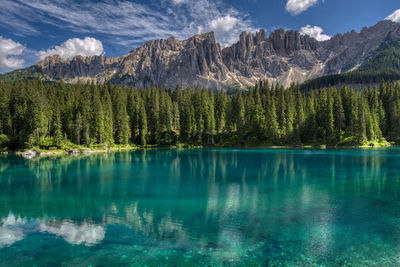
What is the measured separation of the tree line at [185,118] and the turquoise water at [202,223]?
53510 mm

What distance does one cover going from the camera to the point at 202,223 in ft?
55.1

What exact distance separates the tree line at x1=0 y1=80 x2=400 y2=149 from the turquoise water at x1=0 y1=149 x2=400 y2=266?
53.5 meters

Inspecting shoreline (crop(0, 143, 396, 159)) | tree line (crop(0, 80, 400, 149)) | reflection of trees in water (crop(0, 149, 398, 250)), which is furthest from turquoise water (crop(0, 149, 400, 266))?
tree line (crop(0, 80, 400, 149))

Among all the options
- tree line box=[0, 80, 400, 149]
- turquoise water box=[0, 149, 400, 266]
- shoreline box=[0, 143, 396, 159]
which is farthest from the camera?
tree line box=[0, 80, 400, 149]

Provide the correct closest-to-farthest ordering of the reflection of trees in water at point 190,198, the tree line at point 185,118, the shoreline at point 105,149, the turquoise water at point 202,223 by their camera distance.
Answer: the turquoise water at point 202,223 < the reflection of trees in water at point 190,198 < the shoreline at point 105,149 < the tree line at point 185,118

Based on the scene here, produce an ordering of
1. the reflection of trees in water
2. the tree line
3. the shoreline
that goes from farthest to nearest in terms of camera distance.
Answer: the tree line < the shoreline < the reflection of trees in water

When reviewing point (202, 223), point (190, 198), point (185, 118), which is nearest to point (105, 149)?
Result: point (185, 118)

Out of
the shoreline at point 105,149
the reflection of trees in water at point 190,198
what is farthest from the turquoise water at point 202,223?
the shoreline at point 105,149

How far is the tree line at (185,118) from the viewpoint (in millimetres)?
77062

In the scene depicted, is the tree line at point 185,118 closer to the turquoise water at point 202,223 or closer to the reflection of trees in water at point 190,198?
the reflection of trees in water at point 190,198

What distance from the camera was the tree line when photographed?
253ft

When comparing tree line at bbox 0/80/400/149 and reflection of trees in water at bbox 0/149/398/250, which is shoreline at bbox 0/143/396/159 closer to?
tree line at bbox 0/80/400/149

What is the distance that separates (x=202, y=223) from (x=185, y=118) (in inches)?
3616

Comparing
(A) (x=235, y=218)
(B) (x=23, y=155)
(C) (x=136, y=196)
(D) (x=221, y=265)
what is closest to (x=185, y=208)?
(A) (x=235, y=218)
